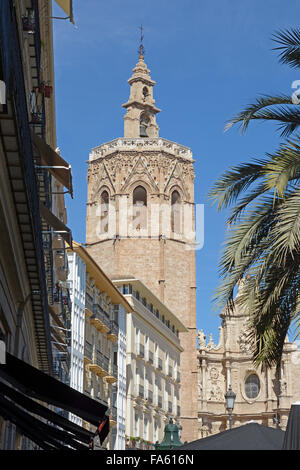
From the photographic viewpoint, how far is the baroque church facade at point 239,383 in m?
70.2

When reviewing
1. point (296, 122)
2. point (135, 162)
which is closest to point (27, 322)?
point (296, 122)

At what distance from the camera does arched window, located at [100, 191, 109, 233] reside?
230 feet

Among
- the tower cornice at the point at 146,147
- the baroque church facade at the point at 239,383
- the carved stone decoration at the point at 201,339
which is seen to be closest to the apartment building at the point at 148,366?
the carved stone decoration at the point at 201,339

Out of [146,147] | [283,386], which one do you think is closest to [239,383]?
[283,386]

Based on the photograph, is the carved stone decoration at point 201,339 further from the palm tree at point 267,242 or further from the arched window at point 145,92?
the palm tree at point 267,242

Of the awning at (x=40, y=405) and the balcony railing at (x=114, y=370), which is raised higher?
the balcony railing at (x=114, y=370)

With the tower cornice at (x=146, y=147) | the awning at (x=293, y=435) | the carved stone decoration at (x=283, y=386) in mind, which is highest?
the tower cornice at (x=146, y=147)

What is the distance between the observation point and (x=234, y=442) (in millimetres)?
9609

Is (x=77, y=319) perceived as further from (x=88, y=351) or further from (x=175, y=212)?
(x=175, y=212)

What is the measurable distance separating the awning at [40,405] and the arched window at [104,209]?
59.7m

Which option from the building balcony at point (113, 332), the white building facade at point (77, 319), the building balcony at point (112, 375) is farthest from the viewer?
the building balcony at point (113, 332)

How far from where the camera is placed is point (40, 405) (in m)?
8.84

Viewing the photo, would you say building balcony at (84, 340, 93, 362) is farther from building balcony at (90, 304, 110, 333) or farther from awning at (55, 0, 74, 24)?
awning at (55, 0, 74, 24)
